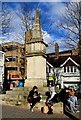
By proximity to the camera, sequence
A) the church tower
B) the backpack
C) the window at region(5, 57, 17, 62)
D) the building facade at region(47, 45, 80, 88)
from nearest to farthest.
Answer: the backpack → the church tower → the building facade at region(47, 45, 80, 88) → the window at region(5, 57, 17, 62)

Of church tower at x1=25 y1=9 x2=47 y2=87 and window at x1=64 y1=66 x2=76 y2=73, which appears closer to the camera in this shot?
church tower at x1=25 y1=9 x2=47 y2=87

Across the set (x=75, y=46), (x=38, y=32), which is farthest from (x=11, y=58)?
(x=38, y=32)

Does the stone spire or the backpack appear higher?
the stone spire

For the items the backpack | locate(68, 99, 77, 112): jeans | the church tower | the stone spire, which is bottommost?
locate(68, 99, 77, 112): jeans

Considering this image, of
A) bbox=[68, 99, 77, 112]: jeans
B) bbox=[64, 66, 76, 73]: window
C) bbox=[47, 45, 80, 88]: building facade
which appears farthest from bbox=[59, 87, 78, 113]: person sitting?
bbox=[64, 66, 76, 73]: window

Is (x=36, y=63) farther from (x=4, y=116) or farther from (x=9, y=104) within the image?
(x=4, y=116)

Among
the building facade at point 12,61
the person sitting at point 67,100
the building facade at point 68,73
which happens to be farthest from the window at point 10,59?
the person sitting at point 67,100

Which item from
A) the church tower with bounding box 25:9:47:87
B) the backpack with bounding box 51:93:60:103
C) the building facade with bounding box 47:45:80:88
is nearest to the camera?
the backpack with bounding box 51:93:60:103

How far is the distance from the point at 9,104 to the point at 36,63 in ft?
10.5

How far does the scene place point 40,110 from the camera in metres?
14.9

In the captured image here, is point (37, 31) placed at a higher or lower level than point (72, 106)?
higher

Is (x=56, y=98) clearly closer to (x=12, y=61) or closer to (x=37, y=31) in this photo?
(x=37, y=31)

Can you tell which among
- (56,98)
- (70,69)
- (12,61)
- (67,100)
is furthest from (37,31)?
(12,61)

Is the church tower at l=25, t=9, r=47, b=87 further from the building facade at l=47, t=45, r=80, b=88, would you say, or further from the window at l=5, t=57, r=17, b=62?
the window at l=5, t=57, r=17, b=62
